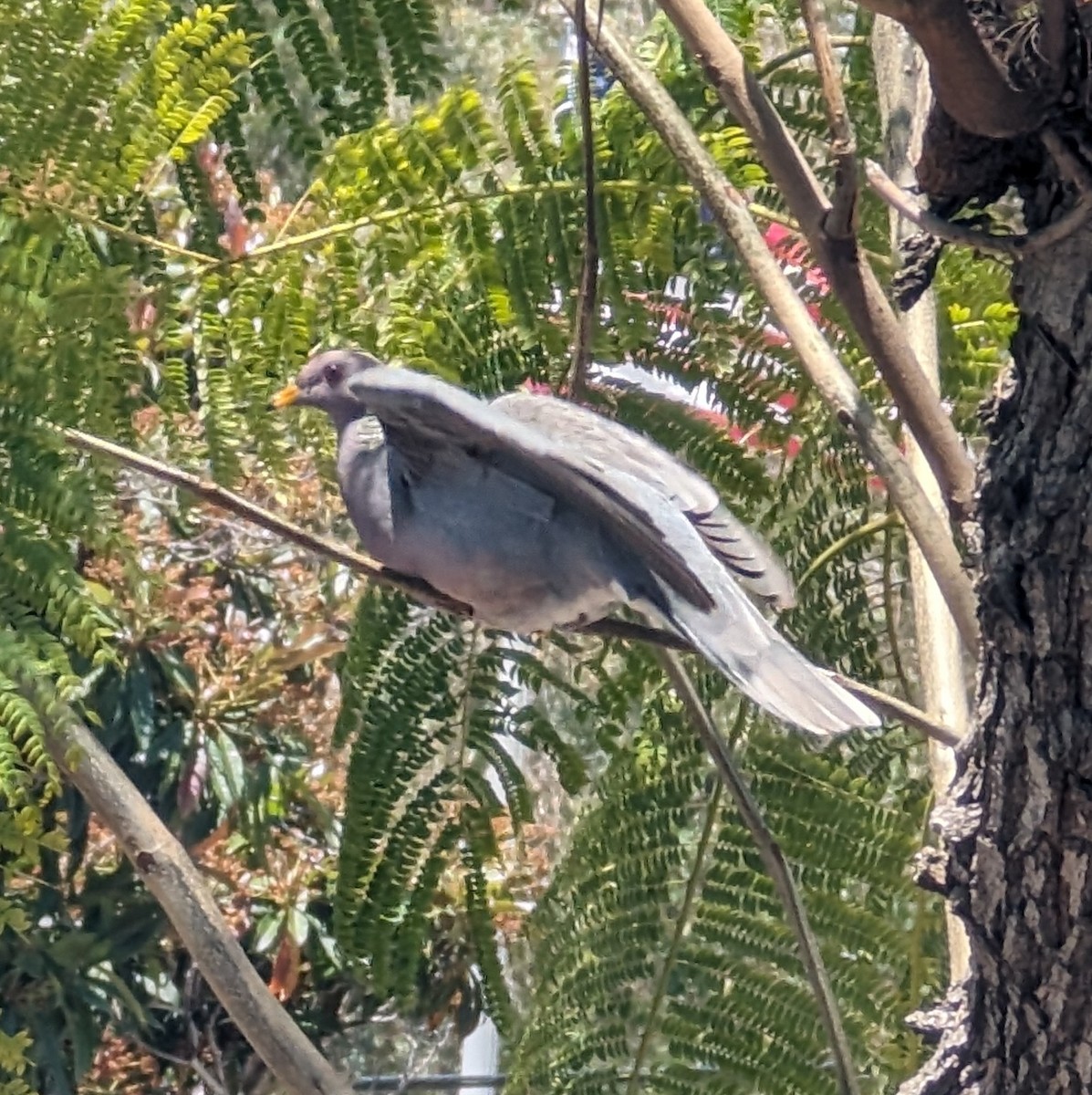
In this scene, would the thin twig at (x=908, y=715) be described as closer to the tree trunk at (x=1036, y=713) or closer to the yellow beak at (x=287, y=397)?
the tree trunk at (x=1036, y=713)

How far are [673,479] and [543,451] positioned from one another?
109 mm

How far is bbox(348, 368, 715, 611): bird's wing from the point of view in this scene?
0.99 metres

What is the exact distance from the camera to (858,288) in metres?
0.85

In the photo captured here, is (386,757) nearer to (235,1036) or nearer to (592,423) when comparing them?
(592,423)

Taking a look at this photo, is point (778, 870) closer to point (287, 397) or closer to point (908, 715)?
point (908, 715)

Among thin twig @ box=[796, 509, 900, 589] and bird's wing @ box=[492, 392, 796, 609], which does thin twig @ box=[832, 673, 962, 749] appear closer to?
bird's wing @ box=[492, 392, 796, 609]

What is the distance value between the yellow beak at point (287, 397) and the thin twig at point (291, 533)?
22 centimetres

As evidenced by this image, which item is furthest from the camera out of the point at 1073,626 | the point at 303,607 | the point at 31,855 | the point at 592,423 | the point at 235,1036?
the point at 235,1036

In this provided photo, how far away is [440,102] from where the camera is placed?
4.32ft

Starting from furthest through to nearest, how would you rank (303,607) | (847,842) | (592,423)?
(303,607), (847,842), (592,423)

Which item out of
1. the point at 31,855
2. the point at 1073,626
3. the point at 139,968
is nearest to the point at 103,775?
the point at 31,855

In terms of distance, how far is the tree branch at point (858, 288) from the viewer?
2.79 feet

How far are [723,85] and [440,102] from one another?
0.44m

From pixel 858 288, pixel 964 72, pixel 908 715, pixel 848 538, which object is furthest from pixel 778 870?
pixel 964 72
